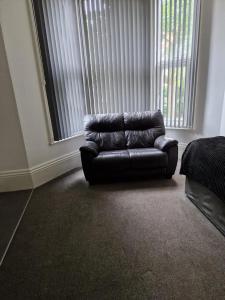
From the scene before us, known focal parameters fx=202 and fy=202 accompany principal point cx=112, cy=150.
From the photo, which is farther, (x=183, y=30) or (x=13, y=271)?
(x=183, y=30)

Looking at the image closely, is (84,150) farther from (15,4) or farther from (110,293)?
(15,4)

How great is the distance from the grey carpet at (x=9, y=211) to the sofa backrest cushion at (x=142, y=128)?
1.70m

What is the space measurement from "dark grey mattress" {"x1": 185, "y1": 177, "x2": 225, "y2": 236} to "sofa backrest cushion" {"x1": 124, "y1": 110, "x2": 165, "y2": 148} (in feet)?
3.46

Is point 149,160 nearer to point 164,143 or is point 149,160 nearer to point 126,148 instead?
point 164,143

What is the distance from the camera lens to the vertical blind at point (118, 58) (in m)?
2.98

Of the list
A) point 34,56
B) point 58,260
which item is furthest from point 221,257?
point 34,56

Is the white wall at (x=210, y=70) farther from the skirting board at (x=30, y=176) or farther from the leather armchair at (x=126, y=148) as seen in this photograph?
the skirting board at (x=30, y=176)

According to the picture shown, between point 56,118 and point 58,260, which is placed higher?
point 56,118

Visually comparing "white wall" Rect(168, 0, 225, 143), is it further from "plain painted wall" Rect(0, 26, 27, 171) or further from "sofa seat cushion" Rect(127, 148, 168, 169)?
"plain painted wall" Rect(0, 26, 27, 171)

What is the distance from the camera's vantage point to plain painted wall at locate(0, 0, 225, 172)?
243 centimetres

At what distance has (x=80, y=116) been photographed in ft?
11.4

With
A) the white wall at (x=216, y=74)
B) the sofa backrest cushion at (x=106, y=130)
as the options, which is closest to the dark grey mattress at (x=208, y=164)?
the white wall at (x=216, y=74)

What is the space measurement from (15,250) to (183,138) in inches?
119

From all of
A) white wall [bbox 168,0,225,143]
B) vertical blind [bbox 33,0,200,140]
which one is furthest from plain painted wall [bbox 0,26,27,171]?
A: white wall [bbox 168,0,225,143]
